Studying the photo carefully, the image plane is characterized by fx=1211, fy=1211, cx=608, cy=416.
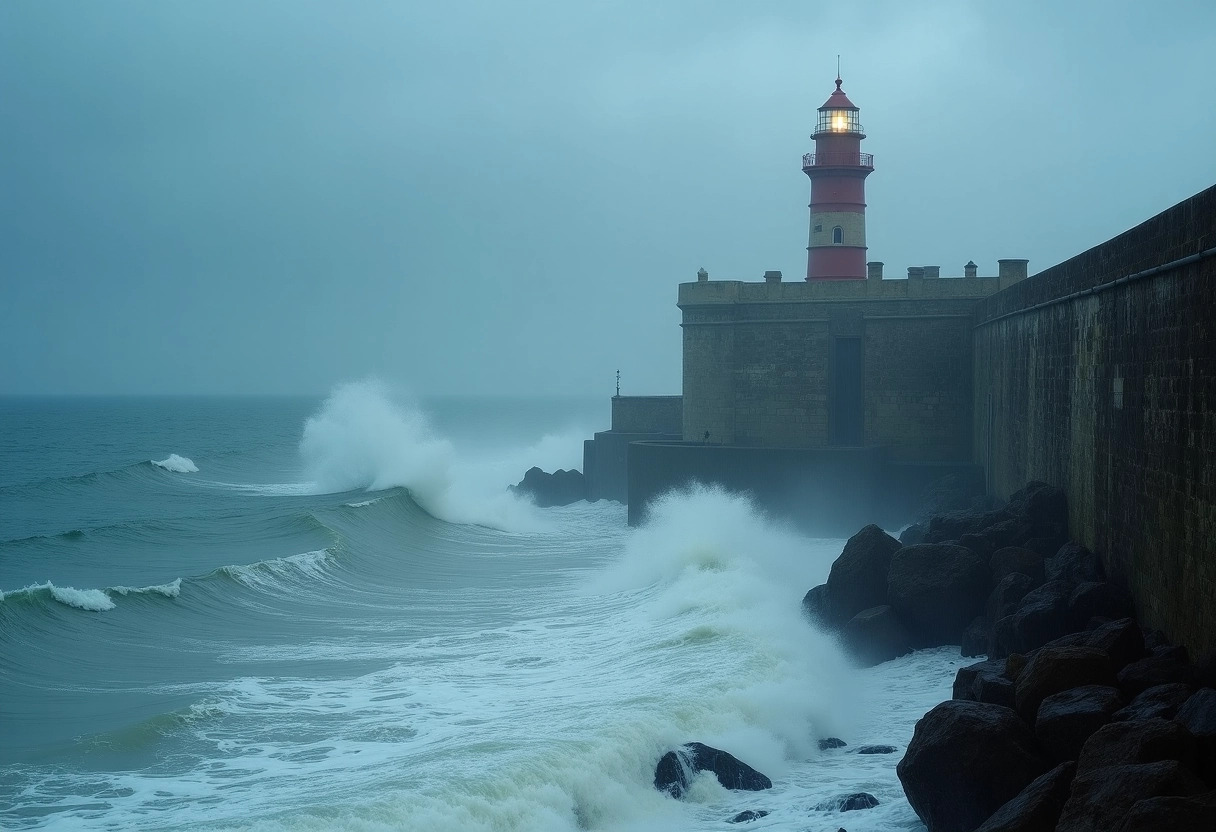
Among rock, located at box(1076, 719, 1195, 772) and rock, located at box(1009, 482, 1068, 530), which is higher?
rock, located at box(1009, 482, 1068, 530)

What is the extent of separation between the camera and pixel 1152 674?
6.23m

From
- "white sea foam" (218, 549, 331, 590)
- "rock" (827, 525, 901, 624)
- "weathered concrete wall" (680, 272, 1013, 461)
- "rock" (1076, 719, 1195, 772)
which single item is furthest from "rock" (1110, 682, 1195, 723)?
"weathered concrete wall" (680, 272, 1013, 461)

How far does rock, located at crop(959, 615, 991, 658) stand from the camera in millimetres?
9570

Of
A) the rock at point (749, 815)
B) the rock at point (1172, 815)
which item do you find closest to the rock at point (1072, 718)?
the rock at point (1172, 815)

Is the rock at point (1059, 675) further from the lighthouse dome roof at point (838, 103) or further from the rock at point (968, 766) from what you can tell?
the lighthouse dome roof at point (838, 103)

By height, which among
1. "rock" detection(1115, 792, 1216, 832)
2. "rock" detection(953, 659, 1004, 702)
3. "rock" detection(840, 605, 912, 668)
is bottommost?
"rock" detection(840, 605, 912, 668)

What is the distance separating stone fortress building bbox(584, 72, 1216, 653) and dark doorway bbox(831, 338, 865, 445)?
0.02 m

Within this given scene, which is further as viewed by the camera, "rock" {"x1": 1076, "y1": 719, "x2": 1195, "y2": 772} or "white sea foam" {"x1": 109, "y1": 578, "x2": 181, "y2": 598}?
"white sea foam" {"x1": 109, "y1": 578, "x2": 181, "y2": 598}

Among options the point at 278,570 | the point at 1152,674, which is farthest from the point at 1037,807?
the point at 278,570

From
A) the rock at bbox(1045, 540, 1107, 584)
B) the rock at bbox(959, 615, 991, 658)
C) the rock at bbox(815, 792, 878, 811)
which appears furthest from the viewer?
the rock at bbox(959, 615, 991, 658)

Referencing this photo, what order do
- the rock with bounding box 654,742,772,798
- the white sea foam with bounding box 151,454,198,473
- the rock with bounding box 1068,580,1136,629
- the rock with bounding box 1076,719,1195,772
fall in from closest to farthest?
the rock with bounding box 1076,719,1195,772 < the rock with bounding box 654,742,772,798 < the rock with bounding box 1068,580,1136,629 < the white sea foam with bounding box 151,454,198,473

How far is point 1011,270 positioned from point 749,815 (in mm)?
14908

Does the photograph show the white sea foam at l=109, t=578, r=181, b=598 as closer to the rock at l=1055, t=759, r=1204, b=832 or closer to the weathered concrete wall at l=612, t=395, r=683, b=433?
the rock at l=1055, t=759, r=1204, b=832

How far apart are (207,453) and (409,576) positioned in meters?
31.5
